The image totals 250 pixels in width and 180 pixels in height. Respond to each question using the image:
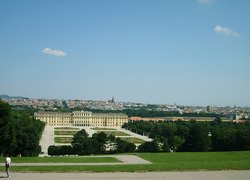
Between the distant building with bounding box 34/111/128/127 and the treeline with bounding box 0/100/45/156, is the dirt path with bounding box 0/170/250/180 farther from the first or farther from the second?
the distant building with bounding box 34/111/128/127

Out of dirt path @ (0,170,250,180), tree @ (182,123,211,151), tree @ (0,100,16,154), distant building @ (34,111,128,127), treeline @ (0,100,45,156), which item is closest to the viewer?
dirt path @ (0,170,250,180)

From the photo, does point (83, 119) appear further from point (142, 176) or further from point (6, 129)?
point (142, 176)

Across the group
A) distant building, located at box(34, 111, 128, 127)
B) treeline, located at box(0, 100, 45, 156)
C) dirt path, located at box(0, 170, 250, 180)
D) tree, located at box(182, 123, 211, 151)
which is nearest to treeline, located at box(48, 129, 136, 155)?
treeline, located at box(0, 100, 45, 156)

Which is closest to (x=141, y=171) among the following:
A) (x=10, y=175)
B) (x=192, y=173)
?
(x=192, y=173)

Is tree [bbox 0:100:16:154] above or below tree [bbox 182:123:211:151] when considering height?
above

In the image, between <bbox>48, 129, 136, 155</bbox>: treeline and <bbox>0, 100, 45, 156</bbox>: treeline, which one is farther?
<bbox>48, 129, 136, 155</bbox>: treeline

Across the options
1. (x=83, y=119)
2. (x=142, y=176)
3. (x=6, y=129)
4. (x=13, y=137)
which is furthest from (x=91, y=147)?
(x=83, y=119)

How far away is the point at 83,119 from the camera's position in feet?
414

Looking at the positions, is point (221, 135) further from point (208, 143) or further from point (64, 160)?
point (64, 160)

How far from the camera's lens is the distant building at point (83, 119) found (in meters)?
124

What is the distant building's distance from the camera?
406ft

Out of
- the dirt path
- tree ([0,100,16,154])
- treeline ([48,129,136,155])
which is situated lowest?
treeline ([48,129,136,155])

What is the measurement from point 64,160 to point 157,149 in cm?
2235

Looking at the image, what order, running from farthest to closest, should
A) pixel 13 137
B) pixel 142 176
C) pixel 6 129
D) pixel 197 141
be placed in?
1. pixel 197 141
2. pixel 13 137
3. pixel 6 129
4. pixel 142 176
